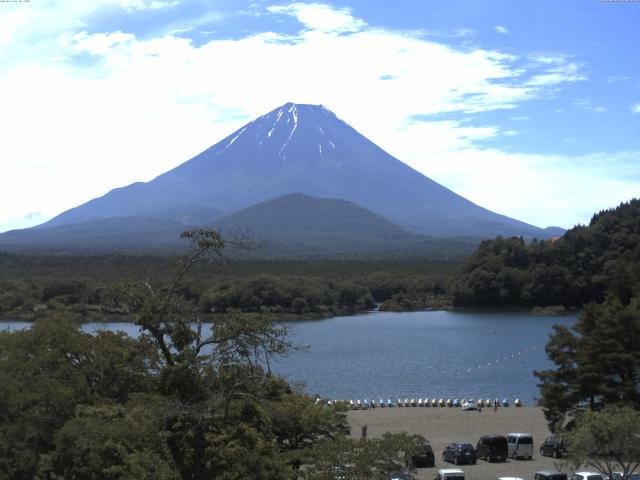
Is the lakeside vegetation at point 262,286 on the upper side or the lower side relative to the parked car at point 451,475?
upper

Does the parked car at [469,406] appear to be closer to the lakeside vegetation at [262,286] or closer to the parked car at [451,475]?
the parked car at [451,475]

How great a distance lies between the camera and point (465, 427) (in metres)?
21.4

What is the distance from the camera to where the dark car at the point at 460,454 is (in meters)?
16.4

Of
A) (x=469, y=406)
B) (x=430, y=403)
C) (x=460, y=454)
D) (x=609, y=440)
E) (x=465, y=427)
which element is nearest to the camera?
(x=609, y=440)

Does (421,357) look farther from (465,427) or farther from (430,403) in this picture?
(465,427)

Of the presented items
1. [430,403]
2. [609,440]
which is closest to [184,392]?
[609,440]

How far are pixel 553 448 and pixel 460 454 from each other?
210 centimetres

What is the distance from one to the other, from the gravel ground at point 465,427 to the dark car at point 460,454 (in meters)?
0.13

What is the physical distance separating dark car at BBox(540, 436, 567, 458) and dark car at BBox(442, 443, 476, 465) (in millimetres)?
1713

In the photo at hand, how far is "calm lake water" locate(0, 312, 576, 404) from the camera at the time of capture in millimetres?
30578

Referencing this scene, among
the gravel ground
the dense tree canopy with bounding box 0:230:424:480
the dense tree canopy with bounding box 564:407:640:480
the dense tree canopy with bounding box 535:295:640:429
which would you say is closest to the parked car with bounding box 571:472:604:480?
the dense tree canopy with bounding box 564:407:640:480

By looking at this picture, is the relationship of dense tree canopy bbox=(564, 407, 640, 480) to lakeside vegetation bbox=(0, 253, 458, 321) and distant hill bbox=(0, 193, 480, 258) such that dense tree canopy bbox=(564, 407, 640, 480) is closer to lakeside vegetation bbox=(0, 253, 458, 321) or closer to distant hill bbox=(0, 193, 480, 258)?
lakeside vegetation bbox=(0, 253, 458, 321)

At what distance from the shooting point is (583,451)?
11.3 m

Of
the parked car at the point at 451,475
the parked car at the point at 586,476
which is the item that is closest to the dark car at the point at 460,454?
the parked car at the point at 451,475
